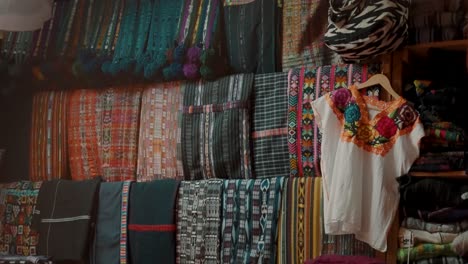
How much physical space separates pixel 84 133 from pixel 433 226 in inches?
68.2

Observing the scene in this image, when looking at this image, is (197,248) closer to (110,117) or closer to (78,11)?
(110,117)

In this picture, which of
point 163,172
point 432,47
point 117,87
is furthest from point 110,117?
point 432,47

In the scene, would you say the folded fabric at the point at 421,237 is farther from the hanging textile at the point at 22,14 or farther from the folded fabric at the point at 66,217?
the hanging textile at the point at 22,14

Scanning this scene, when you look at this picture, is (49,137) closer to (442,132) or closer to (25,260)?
(25,260)

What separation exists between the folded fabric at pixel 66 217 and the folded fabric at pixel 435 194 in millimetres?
1479

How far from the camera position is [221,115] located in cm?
271

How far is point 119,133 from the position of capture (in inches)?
118

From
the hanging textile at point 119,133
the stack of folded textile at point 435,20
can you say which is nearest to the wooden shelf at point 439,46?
the stack of folded textile at point 435,20

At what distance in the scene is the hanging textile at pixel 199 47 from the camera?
2748 mm

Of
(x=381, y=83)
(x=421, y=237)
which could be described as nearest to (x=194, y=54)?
(x=381, y=83)

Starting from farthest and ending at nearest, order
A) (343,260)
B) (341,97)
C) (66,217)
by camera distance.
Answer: (66,217) → (341,97) → (343,260)

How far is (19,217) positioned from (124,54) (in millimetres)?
985

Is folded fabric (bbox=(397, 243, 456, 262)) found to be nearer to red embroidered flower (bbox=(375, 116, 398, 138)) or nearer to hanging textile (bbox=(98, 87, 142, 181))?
red embroidered flower (bbox=(375, 116, 398, 138))

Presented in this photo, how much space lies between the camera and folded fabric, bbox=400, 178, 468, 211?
7.20 ft
